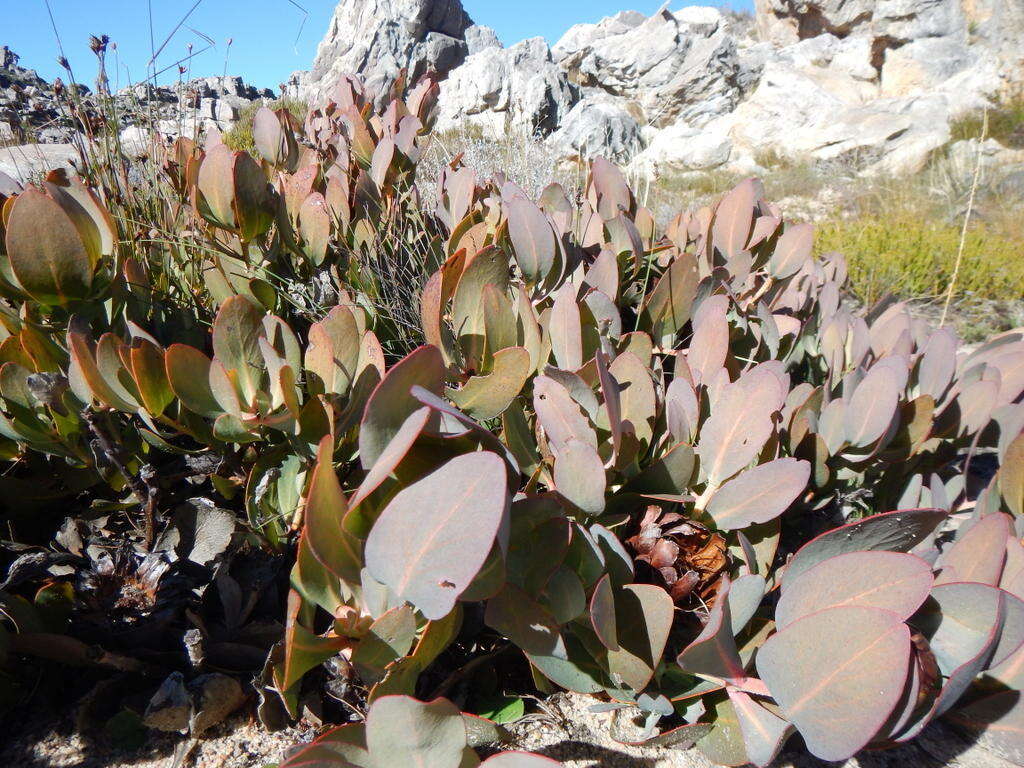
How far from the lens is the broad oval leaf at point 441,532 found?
0.50 m

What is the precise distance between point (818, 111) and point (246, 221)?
46.6 ft

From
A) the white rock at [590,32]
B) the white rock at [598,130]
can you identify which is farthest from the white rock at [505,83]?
the white rock at [590,32]

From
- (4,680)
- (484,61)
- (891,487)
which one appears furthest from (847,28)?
(4,680)

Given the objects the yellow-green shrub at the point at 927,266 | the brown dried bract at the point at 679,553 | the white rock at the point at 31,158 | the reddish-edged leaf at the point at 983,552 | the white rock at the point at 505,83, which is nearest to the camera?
the reddish-edged leaf at the point at 983,552

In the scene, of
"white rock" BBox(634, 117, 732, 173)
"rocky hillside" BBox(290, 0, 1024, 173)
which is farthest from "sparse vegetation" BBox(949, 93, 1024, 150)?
"white rock" BBox(634, 117, 732, 173)

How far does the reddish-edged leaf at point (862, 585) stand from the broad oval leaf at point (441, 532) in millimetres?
376

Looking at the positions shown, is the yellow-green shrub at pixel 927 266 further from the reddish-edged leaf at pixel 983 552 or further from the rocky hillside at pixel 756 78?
the rocky hillside at pixel 756 78

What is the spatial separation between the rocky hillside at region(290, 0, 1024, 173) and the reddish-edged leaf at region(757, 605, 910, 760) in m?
8.08

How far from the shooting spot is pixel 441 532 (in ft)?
1.72

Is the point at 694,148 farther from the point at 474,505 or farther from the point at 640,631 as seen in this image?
the point at 474,505

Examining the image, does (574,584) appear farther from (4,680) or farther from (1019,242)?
(1019,242)

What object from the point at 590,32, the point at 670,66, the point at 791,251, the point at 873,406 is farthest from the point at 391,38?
the point at 873,406

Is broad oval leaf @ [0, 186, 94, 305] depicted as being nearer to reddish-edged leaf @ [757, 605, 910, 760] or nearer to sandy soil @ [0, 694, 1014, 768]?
sandy soil @ [0, 694, 1014, 768]

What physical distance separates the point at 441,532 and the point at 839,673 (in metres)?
0.41
